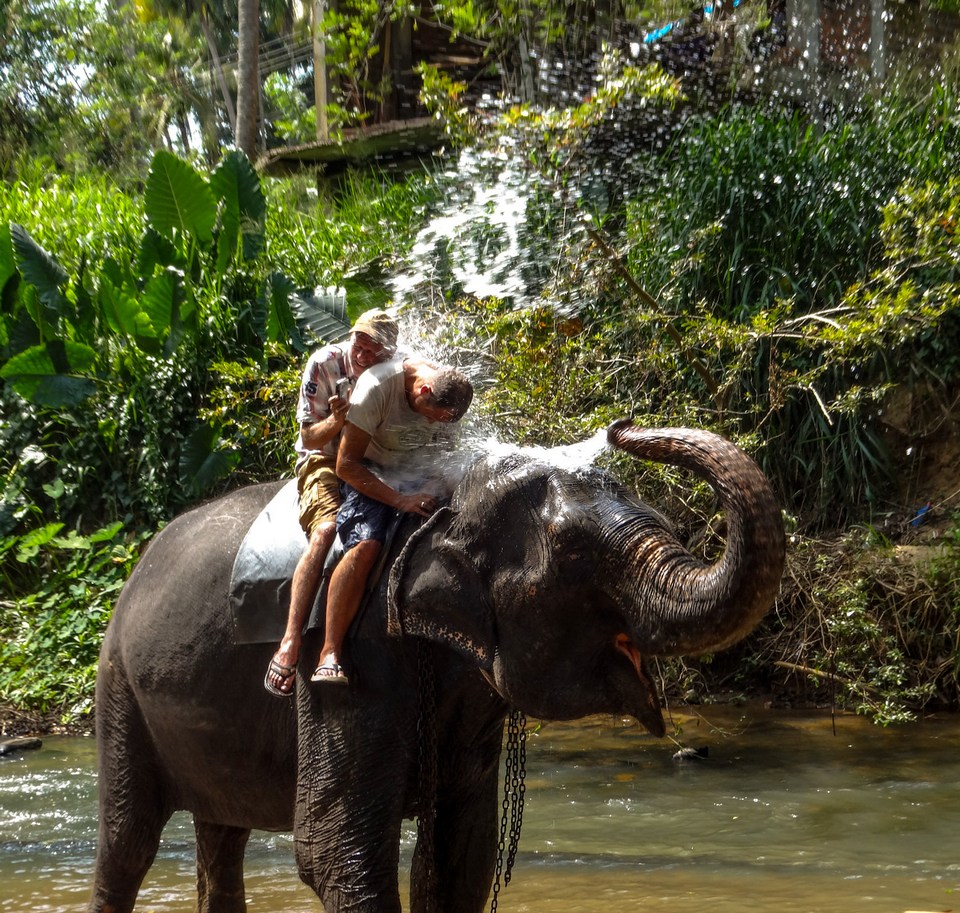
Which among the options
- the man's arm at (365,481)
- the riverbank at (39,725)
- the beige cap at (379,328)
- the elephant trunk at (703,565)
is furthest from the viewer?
the riverbank at (39,725)

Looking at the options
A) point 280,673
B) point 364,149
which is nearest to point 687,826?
point 280,673

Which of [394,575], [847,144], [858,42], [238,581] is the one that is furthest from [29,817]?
[858,42]

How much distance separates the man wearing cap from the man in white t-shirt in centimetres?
8

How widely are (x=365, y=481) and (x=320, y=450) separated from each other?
366 mm

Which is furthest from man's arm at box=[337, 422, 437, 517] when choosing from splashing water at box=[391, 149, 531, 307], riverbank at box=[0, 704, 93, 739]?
riverbank at box=[0, 704, 93, 739]

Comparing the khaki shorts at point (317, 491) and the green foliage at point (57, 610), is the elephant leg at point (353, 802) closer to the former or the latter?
the khaki shorts at point (317, 491)

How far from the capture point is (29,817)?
6836 mm

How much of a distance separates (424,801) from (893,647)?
491cm

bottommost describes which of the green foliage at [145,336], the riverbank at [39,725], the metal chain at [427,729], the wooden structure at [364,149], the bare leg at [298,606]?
the riverbank at [39,725]

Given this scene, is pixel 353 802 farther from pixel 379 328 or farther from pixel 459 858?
pixel 379 328

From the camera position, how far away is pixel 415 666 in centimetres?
356

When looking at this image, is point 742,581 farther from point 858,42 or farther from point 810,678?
point 858,42

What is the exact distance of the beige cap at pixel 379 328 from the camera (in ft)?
12.1

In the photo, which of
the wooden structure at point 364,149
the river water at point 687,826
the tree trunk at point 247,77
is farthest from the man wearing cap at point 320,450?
the tree trunk at point 247,77
